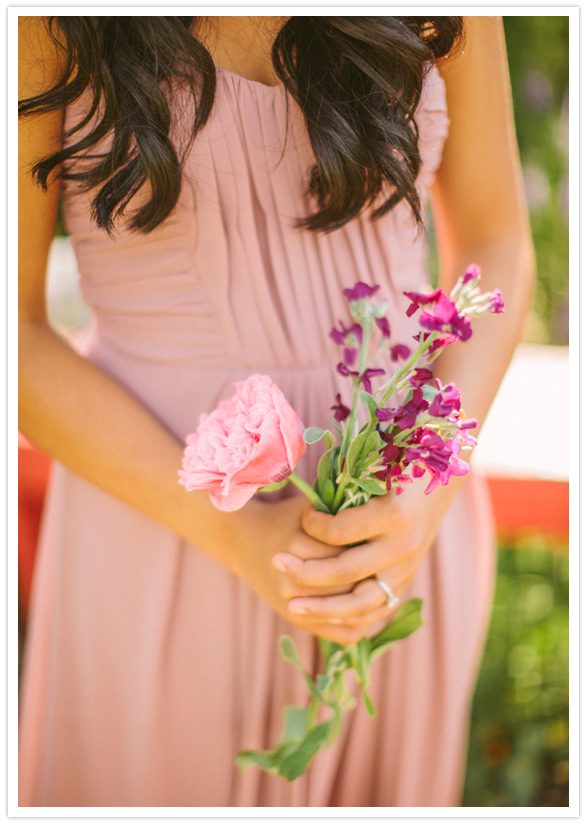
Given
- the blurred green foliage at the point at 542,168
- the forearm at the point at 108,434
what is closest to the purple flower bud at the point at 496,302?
the forearm at the point at 108,434

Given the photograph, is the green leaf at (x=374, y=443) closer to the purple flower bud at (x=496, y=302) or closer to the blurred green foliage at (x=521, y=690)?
the purple flower bud at (x=496, y=302)

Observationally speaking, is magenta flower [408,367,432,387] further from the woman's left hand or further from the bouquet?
the woman's left hand

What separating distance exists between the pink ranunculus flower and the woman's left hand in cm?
9

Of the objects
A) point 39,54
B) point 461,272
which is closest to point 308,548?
point 461,272

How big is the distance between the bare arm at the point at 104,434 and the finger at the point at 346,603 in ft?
0.08

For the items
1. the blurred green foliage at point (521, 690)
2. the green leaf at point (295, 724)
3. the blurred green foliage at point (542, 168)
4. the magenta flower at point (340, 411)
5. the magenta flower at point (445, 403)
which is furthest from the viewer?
the blurred green foliage at point (542, 168)

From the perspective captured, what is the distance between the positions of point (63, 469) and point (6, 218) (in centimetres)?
30

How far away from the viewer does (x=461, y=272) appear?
73cm

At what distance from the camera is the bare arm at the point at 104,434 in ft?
1.91

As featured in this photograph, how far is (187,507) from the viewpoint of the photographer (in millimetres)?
605

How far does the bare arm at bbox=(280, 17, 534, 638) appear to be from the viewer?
0.54 metres

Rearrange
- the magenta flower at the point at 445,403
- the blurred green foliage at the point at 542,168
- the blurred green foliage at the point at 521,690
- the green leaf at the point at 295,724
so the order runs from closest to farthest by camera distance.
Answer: the magenta flower at the point at 445,403
the green leaf at the point at 295,724
the blurred green foliage at the point at 521,690
the blurred green foliage at the point at 542,168

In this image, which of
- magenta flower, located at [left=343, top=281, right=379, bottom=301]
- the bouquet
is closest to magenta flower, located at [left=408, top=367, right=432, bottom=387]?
the bouquet
